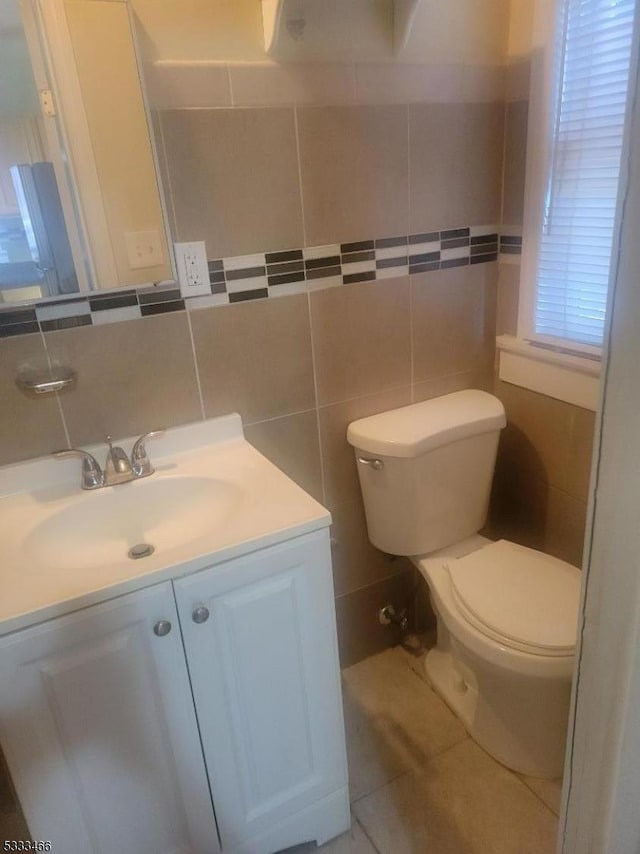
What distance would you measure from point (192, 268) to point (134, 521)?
22.6 inches

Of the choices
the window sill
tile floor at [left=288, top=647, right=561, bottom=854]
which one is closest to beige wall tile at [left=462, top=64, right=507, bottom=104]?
the window sill

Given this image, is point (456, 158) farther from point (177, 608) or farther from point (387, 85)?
point (177, 608)

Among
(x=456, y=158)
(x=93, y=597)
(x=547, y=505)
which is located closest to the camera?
(x=93, y=597)

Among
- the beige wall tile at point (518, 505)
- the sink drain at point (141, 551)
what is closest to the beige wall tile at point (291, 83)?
the sink drain at point (141, 551)

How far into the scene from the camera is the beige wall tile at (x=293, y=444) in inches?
60.3

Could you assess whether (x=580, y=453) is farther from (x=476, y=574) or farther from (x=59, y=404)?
(x=59, y=404)

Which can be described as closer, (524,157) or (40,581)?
(40,581)

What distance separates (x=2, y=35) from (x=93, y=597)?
1.02 metres

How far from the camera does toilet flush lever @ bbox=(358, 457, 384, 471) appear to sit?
5.12ft

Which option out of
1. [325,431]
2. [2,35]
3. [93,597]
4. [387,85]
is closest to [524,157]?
[387,85]

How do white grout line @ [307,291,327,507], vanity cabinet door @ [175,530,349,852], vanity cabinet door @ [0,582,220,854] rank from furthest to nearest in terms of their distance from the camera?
white grout line @ [307,291,327,507], vanity cabinet door @ [175,530,349,852], vanity cabinet door @ [0,582,220,854]

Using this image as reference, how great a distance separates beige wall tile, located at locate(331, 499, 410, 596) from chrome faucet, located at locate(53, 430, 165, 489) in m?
0.60

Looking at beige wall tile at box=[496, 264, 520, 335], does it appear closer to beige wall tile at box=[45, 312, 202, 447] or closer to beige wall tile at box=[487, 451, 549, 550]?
beige wall tile at box=[487, 451, 549, 550]

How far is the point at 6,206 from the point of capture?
1.14m
